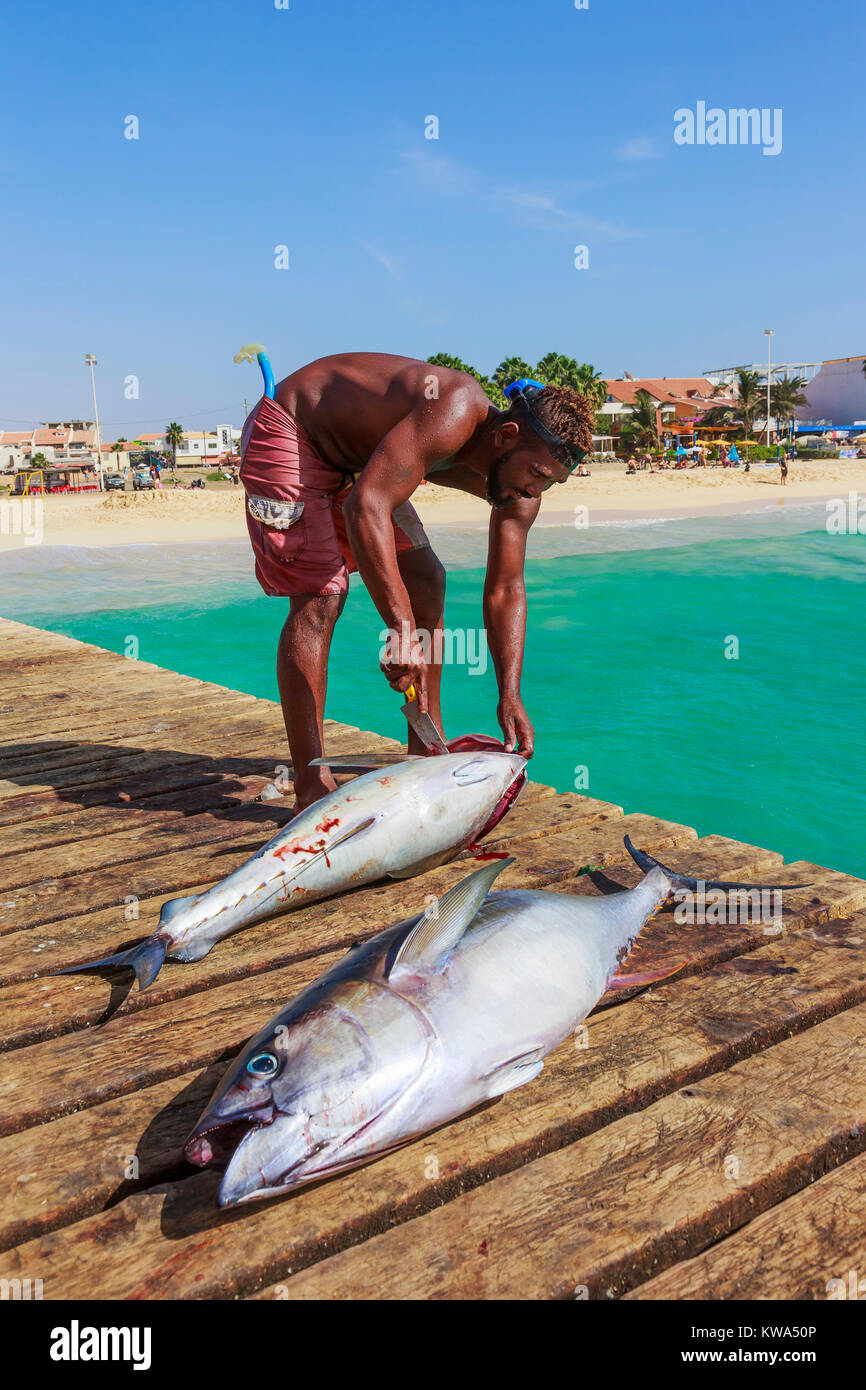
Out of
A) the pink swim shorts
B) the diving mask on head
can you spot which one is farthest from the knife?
the diving mask on head

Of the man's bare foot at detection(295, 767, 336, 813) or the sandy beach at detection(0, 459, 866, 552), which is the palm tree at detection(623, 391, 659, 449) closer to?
the sandy beach at detection(0, 459, 866, 552)

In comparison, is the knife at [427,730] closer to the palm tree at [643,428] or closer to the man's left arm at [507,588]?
the man's left arm at [507,588]

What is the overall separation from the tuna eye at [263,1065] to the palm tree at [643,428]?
67255mm

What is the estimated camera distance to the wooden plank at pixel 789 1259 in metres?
1.52

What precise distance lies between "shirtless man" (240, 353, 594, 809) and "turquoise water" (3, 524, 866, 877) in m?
4.65

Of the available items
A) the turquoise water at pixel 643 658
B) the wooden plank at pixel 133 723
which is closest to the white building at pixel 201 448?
the turquoise water at pixel 643 658

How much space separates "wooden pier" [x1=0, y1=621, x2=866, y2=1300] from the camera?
1.56 m

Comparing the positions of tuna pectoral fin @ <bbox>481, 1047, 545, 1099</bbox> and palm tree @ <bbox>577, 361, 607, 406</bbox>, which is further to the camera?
palm tree @ <bbox>577, 361, 607, 406</bbox>

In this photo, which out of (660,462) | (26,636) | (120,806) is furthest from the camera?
(660,462)

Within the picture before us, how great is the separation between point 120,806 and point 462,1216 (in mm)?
2733

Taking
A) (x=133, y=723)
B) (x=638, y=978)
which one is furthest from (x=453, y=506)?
(x=638, y=978)

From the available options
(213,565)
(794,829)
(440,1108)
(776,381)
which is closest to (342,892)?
(440,1108)

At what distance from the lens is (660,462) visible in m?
56.5
